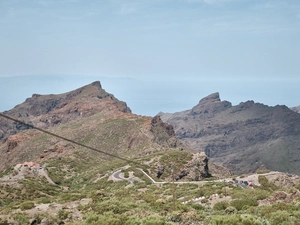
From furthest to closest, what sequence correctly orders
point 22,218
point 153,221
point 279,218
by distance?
point 22,218 < point 279,218 < point 153,221

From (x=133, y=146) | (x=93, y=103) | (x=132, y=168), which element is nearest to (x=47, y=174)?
(x=132, y=168)

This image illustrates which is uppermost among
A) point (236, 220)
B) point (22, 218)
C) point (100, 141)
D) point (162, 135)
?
point (162, 135)

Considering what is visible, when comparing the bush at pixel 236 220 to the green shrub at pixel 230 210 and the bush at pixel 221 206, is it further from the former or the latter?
the bush at pixel 221 206

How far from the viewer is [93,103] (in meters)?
192

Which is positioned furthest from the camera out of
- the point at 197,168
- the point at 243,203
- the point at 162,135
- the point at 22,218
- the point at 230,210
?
the point at 162,135

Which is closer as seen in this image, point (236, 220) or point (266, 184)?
point (236, 220)

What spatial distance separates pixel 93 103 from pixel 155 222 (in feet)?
576

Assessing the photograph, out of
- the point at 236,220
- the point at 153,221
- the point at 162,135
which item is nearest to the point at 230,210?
the point at 236,220

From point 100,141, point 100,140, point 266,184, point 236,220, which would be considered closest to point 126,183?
point 266,184

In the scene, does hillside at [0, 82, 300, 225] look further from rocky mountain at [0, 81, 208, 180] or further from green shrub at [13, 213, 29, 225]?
rocky mountain at [0, 81, 208, 180]

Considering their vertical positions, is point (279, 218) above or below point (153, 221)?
below

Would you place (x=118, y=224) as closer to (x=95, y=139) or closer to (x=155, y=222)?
(x=155, y=222)

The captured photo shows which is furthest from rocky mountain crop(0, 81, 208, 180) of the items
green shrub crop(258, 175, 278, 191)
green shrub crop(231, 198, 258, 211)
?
green shrub crop(231, 198, 258, 211)

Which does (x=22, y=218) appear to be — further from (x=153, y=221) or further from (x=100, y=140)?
(x=100, y=140)
